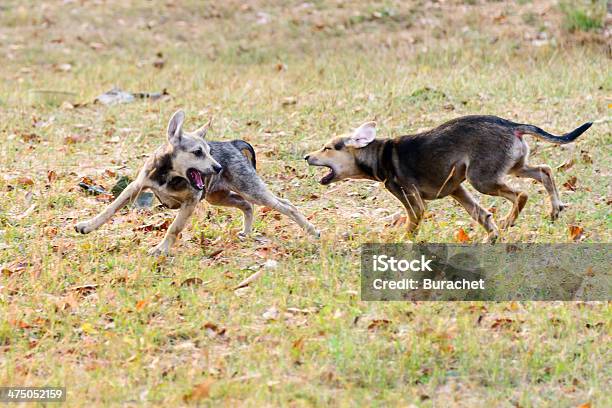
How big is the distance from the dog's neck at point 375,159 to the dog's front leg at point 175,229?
A: 4.96ft

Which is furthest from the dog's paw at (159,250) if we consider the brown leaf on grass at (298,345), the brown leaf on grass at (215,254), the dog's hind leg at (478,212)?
the dog's hind leg at (478,212)

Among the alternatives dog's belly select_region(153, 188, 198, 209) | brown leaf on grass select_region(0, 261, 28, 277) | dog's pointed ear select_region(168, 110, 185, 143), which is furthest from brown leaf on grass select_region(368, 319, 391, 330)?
brown leaf on grass select_region(0, 261, 28, 277)

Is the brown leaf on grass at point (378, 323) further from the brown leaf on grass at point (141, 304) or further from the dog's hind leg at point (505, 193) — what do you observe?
the dog's hind leg at point (505, 193)

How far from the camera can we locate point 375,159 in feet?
28.0

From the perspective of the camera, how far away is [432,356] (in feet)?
19.4

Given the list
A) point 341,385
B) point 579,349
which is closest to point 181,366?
point 341,385

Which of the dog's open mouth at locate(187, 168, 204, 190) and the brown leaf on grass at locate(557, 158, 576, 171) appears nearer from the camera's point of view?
the dog's open mouth at locate(187, 168, 204, 190)

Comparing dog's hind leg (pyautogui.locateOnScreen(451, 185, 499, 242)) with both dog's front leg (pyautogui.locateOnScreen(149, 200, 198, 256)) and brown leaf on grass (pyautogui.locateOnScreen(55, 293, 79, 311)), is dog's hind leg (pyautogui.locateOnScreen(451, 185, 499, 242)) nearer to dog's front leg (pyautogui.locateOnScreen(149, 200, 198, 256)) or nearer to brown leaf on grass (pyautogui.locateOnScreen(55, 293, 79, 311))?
dog's front leg (pyautogui.locateOnScreen(149, 200, 198, 256))

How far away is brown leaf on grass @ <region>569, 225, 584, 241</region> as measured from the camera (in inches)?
313

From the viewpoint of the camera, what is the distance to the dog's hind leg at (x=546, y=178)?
845 centimetres

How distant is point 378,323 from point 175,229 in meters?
2.20

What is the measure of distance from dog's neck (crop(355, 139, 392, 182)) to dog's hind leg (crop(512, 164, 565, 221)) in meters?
1.05

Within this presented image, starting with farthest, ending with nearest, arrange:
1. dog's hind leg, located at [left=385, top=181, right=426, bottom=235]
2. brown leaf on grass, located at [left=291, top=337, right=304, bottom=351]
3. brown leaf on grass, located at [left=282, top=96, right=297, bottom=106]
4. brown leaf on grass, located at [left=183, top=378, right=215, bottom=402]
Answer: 1. brown leaf on grass, located at [left=282, top=96, right=297, bottom=106]
2. dog's hind leg, located at [left=385, top=181, right=426, bottom=235]
3. brown leaf on grass, located at [left=291, top=337, right=304, bottom=351]
4. brown leaf on grass, located at [left=183, top=378, right=215, bottom=402]

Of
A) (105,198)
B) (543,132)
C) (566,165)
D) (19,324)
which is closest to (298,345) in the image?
(19,324)
